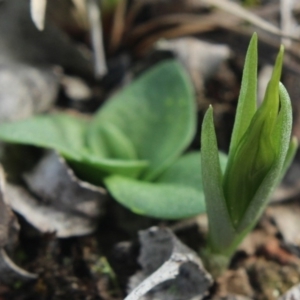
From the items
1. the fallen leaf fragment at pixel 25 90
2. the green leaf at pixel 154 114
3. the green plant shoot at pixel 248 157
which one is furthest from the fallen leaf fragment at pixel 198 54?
the green plant shoot at pixel 248 157

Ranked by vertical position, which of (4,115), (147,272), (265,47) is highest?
(4,115)

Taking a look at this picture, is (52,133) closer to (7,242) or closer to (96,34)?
(7,242)

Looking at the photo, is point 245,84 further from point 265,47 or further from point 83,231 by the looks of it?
point 265,47

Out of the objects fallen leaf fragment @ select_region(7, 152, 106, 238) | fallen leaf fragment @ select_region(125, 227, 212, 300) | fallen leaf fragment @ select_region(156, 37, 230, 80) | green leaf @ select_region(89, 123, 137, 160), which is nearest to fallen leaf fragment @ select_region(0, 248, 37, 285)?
fallen leaf fragment @ select_region(7, 152, 106, 238)

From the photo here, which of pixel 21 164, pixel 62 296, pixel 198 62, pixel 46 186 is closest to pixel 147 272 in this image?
pixel 62 296

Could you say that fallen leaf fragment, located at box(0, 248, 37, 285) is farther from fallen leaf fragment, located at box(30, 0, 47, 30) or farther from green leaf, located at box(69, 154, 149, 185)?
fallen leaf fragment, located at box(30, 0, 47, 30)

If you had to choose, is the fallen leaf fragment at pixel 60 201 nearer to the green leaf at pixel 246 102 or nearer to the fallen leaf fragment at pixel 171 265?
the fallen leaf fragment at pixel 171 265
